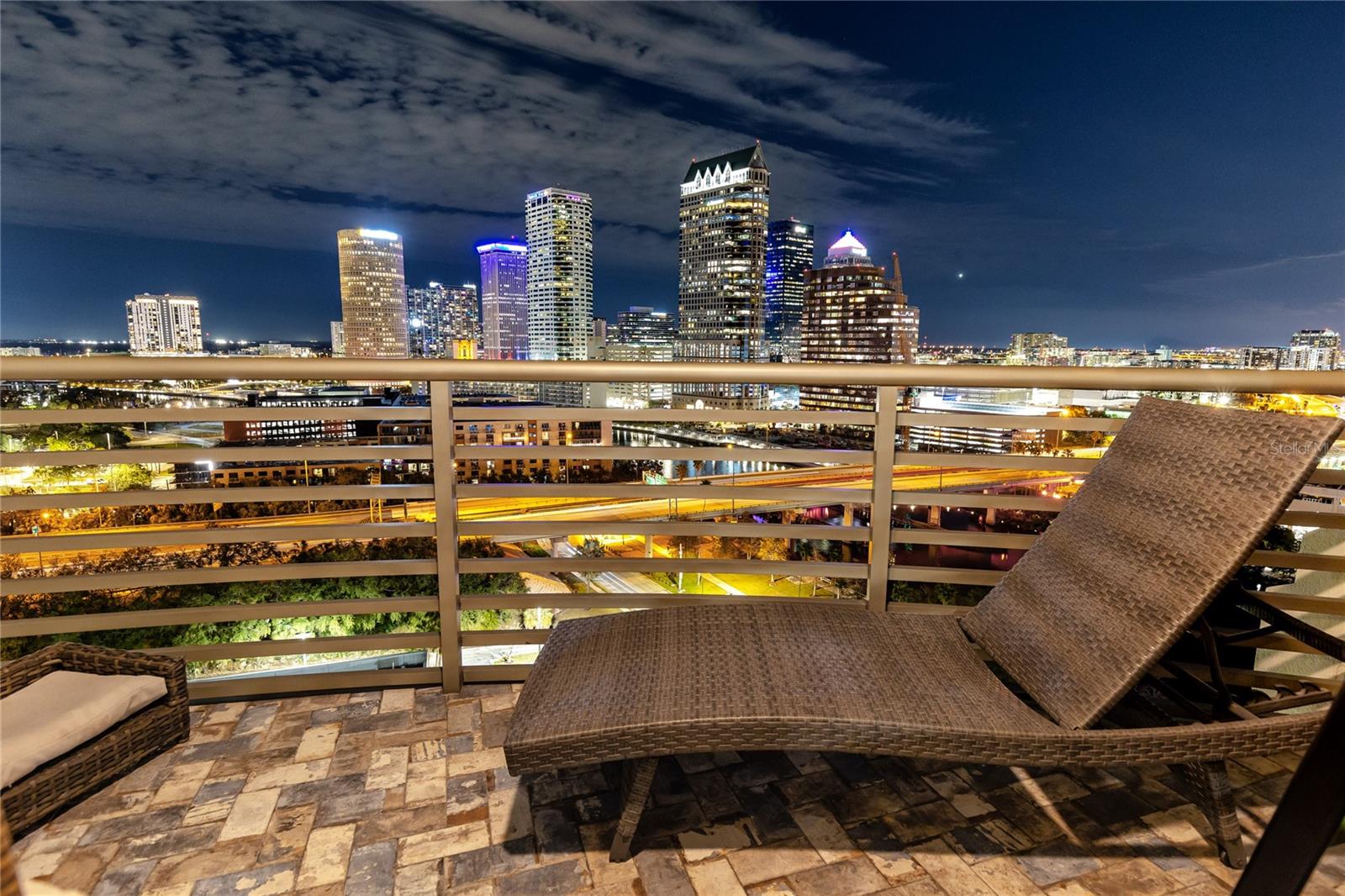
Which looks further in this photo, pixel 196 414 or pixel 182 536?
pixel 182 536

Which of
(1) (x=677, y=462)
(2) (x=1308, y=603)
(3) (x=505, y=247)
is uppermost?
(3) (x=505, y=247)

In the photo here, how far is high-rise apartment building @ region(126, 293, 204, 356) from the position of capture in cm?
2292

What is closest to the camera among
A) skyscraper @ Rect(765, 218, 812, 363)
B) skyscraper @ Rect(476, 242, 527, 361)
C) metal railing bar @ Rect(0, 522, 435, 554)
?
metal railing bar @ Rect(0, 522, 435, 554)

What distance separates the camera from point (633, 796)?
161 cm

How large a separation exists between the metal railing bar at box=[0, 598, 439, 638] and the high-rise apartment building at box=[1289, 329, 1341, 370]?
136 inches

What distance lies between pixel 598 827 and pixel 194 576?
171 cm

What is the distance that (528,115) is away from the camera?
154 feet

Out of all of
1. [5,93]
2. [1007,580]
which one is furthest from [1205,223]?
[5,93]

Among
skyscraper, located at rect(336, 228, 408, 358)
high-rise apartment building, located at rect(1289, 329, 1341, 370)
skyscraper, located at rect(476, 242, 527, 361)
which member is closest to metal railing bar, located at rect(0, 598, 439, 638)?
high-rise apartment building, located at rect(1289, 329, 1341, 370)

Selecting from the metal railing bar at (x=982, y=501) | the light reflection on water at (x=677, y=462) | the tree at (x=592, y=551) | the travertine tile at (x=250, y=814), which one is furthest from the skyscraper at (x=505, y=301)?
the travertine tile at (x=250, y=814)

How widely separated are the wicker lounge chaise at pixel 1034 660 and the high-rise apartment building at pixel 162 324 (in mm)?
24245

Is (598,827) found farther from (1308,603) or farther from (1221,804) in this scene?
(1308,603)

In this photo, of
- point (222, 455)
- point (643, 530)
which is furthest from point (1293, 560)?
point (222, 455)

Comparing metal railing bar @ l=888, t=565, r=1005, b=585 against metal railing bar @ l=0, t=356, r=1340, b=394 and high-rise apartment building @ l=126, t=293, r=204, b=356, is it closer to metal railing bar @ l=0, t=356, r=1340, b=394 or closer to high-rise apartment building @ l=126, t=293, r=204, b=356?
metal railing bar @ l=0, t=356, r=1340, b=394
